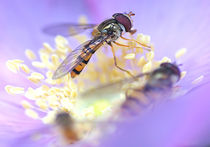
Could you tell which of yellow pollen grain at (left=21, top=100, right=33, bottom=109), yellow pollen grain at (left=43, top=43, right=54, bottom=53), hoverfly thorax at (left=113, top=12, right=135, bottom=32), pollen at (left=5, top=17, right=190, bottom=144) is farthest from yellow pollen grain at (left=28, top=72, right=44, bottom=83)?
hoverfly thorax at (left=113, top=12, right=135, bottom=32)

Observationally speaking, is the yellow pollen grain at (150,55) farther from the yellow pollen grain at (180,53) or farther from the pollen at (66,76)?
the yellow pollen grain at (180,53)

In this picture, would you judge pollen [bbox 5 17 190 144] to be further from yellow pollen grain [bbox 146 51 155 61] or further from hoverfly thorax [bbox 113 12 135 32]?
hoverfly thorax [bbox 113 12 135 32]

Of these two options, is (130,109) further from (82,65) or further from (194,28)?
(194,28)

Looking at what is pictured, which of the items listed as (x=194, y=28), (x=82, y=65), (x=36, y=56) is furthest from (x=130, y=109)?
(x=36, y=56)

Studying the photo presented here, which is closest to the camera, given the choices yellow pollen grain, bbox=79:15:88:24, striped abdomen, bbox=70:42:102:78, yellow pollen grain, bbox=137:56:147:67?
striped abdomen, bbox=70:42:102:78

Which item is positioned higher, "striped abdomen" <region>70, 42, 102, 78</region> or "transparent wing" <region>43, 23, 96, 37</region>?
"transparent wing" <region>43, 23, 96, 37</region>

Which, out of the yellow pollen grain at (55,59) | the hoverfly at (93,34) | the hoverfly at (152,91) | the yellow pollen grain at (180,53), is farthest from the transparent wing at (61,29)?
the hoverfly at (152,91)

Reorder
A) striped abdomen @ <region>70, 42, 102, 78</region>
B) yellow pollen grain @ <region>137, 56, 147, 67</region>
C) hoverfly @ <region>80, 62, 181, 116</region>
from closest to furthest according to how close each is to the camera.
A: hoverfly @ <region>80, 62, 181, 116</region> < striped abdomen @ <region>70, 42, 102, 78</region> < yellow pollen grain @ <region>137, 56, 147, 67</region>

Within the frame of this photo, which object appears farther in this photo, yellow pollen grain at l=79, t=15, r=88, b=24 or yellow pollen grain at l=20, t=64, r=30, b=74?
yellow pollen grain at l=79, t=15, r=88, b=24
